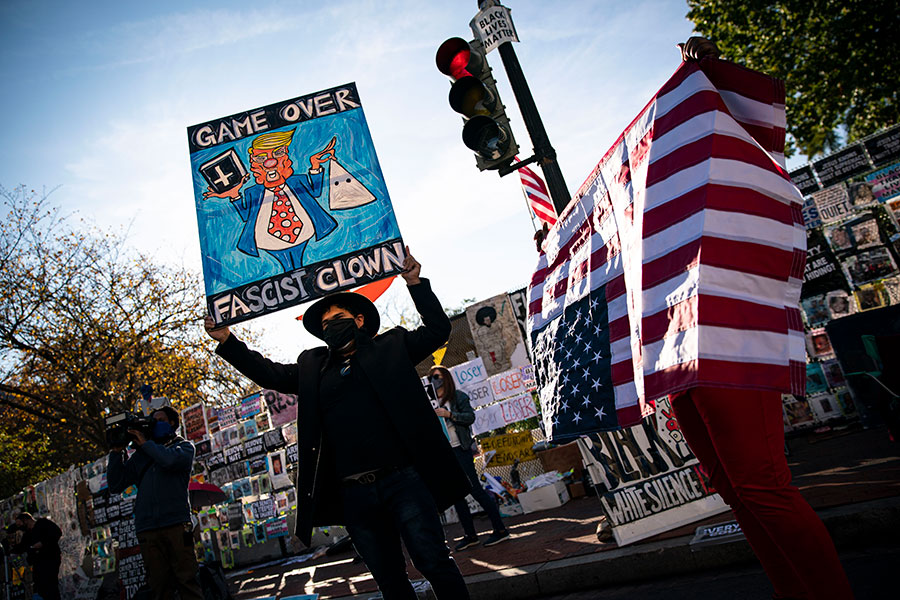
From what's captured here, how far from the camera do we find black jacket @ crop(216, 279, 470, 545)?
302 cm

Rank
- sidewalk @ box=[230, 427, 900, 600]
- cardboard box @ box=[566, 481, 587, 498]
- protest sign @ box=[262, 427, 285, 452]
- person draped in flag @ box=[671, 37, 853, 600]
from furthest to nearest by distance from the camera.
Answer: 1. protest sign @ box=[262, 427, 285, 452]
2. cardboard box @ box=[566, 481, 587, 498]
3. sidewalk @ box=[230, 427, 900, 600]
4. person draped in flag @ box=[671, 37, 853, 600]

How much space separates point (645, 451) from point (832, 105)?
54.4 feet

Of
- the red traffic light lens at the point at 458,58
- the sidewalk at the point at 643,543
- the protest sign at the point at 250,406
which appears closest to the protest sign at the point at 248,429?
the protest sign at the point at 250,406

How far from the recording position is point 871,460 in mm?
5176

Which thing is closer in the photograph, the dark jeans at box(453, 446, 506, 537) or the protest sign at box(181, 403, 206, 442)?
the dark jeans at box(453, 446, 506, 537)

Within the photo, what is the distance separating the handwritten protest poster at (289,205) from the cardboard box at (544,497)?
205 inches

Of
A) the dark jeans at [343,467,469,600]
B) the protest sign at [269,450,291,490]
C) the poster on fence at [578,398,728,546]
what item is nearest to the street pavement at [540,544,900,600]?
the poster on fence at [578,398,728,546]

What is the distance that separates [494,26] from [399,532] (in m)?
4.79

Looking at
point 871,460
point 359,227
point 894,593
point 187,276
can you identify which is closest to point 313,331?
point 359,227

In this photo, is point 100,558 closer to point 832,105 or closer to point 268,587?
point 268,587

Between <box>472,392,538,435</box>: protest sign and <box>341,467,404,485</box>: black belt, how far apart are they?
20.9ft

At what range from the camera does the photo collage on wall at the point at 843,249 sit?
777 centimetres

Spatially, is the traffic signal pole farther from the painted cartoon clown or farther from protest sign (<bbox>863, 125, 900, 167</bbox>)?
protest sign (<bbox>863, 125, 900, 167</bbox>)

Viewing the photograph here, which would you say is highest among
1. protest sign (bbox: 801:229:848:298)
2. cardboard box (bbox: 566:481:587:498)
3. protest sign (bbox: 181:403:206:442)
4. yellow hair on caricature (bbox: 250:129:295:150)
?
yellow hair on caricature (bbox: 250:129:295:150)
